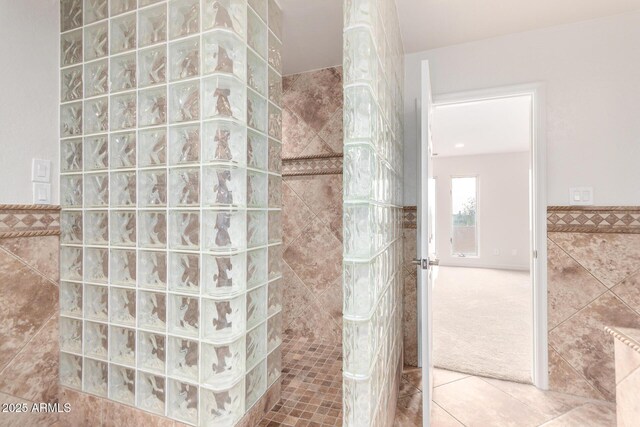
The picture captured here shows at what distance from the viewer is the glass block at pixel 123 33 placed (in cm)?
143

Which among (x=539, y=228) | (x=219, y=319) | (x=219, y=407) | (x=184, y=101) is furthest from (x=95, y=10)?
(x=539, y=228)

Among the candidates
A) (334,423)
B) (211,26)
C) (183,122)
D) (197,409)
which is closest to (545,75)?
(211,26)

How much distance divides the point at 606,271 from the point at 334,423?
1.86m

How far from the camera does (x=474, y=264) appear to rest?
258 inches

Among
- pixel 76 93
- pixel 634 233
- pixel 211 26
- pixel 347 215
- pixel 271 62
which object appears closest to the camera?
pixel 347 215

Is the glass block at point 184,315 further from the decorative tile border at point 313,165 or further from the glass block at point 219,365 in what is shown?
the decorative tile border at point 313,165

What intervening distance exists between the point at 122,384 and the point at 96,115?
1.31 m

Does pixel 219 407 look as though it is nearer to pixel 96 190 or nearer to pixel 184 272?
pixel 184 272

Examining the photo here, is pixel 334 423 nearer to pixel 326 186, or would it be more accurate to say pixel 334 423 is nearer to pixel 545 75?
pixel 326 186

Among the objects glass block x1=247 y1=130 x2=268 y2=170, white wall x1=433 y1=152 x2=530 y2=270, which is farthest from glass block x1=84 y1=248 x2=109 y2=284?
white wall x1=433 y1=152 x2=530 y2=270

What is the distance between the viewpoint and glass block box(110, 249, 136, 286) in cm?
143

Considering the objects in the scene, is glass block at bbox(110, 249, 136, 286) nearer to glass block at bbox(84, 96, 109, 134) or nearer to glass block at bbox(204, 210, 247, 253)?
glass block at bbox(204, 210, 247, 253)

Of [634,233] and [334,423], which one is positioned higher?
[634,233]

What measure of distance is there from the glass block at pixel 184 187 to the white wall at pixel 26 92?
0.71 metres
